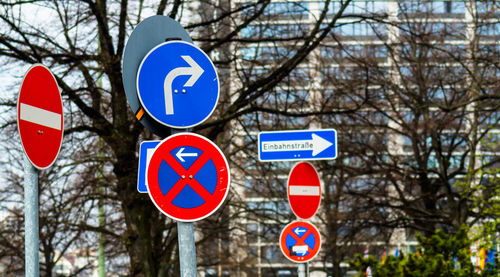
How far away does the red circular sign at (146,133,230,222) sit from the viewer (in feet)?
14.6

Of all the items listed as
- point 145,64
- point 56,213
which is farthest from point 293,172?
point 56,213

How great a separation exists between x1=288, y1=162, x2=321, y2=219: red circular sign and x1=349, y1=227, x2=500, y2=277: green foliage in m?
1.66

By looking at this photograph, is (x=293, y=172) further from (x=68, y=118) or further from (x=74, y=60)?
(x=68, y=118)

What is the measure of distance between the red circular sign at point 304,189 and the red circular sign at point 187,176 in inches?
181

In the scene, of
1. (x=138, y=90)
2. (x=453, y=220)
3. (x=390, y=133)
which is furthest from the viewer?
(x=390, y=133)

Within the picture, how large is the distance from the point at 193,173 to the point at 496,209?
968 cm

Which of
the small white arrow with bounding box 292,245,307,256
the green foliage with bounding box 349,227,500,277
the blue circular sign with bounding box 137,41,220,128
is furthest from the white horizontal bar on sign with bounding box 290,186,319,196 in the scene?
the blue circular sign with bounding box 137,41,220,128

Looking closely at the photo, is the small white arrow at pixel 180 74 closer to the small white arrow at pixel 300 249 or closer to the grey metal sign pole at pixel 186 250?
the grey metal sign pole at pixel 186 250

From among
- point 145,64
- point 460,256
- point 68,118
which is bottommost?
point 460,256

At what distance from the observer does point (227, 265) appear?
91.6ft

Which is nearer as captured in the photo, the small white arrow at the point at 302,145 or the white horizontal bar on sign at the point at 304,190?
the small white arrow at the point at 302,145

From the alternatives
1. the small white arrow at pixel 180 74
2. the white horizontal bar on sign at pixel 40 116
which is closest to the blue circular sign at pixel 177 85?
the small white arrow at pixel 180 74

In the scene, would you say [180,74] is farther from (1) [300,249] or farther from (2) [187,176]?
(1) [300,249]

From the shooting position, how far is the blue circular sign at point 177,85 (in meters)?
4.74
